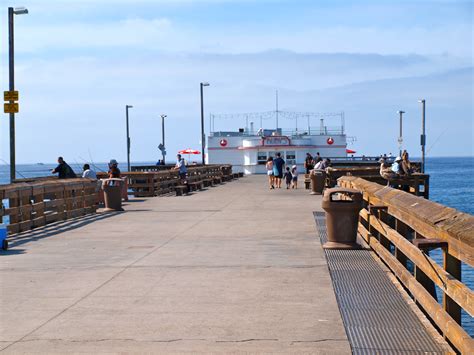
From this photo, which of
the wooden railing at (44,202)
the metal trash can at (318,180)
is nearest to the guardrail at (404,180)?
the metal trash can at (318,180)

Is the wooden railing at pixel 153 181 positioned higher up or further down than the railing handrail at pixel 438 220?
further down

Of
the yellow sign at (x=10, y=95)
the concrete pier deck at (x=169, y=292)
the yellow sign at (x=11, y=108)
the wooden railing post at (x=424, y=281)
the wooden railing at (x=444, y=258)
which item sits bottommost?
the concrete pier deck at (x=169, y=292)

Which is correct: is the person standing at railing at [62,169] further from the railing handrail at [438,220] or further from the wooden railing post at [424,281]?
the wooden railing post at [424,281]

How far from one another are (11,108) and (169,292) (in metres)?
15.9

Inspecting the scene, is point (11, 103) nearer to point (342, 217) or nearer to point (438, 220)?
point (342, 217)

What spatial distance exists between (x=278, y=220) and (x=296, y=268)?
361 inches

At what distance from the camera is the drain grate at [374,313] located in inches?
290

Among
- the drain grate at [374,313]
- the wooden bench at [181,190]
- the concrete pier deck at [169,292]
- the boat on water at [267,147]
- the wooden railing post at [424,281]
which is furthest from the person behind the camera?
the boat on water at [267,147]

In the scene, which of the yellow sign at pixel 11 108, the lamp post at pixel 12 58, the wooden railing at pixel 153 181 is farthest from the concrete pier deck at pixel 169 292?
the wooden railing at pixel 153 181

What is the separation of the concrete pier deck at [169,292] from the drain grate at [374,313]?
0.17 metres

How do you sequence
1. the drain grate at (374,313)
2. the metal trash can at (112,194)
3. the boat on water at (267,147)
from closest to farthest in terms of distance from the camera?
1. the drain grate at (374,313)
2. the metal trash can at (112,194)
3. the boat on water at (267,147)

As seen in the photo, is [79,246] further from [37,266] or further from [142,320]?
[142,320]

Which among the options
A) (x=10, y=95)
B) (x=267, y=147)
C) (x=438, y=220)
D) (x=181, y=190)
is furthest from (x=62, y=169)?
(x=267, y=147)

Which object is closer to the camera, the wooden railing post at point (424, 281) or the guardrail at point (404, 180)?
the wooden railing post at point (424, 281)
